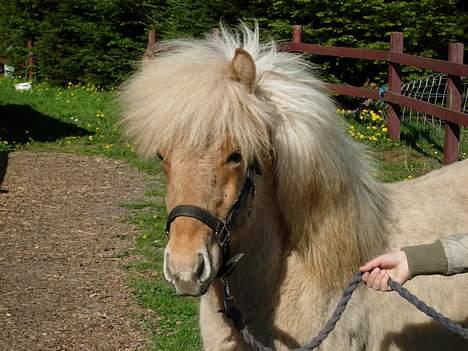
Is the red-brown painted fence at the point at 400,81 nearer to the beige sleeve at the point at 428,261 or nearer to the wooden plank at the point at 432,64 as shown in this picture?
the wooden plank at the point at 432,64

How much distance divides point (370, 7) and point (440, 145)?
360 centimetres

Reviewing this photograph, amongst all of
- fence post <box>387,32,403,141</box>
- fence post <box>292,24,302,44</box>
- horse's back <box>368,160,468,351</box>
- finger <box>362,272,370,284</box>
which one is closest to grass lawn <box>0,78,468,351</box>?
fence post <box>387,32,403,141</box>

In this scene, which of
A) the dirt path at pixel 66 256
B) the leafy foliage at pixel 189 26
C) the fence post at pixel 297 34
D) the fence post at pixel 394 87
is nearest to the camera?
the dirt path at pixel 66 256

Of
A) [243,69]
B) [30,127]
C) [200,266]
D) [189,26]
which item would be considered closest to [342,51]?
[189,26]

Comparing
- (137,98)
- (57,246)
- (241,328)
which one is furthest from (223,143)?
(57,246)

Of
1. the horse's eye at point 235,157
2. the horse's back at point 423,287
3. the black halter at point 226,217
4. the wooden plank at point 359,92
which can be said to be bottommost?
the wooden plank at point 359,92

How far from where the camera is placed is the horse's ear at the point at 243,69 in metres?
2.72

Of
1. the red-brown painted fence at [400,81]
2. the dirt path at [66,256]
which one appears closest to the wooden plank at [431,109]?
the red-brown painted fence at [400,81]

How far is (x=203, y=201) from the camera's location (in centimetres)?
256

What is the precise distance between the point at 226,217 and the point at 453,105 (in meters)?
6.55

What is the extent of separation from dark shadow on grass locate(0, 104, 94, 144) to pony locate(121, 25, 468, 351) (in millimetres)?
8447

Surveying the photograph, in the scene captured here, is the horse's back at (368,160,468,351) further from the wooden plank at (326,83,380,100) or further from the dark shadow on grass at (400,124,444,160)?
the wooden plank at (326,83,380,100)

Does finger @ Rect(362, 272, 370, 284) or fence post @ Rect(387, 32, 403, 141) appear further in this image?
fence post @ Rect(387, 32, 403, 141)

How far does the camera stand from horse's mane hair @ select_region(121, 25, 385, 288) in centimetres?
268
